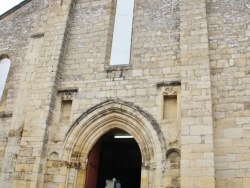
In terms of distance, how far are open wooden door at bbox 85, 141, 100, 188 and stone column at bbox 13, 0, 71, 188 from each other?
3.30ft

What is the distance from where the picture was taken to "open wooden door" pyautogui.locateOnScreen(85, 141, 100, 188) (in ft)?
23.6

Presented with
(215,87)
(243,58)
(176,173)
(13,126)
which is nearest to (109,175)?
(13,126)

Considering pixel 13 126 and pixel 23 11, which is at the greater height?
pixel 23 11

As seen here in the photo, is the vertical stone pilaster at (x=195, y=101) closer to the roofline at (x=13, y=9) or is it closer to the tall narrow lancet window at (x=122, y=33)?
the tall narrow lancet window at (x=122, y=33)

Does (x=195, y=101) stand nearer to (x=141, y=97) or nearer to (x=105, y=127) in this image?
(x=141, y=97)

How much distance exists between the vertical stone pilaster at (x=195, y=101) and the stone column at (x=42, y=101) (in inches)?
115

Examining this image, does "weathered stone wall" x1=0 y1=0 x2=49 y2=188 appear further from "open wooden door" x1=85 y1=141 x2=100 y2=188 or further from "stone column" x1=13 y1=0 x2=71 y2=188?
"open wooden door" x1=85 y1=141 x2=100 y2=188

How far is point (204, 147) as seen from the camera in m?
5.76

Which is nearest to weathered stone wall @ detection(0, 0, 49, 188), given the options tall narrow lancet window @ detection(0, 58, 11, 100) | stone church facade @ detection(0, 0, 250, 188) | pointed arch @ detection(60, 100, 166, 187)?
stone church facade @ detection(0, 0, 250, 188)

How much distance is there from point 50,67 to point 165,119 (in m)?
3.07

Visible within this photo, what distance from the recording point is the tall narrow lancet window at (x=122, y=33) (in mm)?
7574

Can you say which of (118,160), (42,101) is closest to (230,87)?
(42,101)

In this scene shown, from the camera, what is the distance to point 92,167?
→ 293 inches

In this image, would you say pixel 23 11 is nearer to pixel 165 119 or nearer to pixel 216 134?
pixel 165 119
